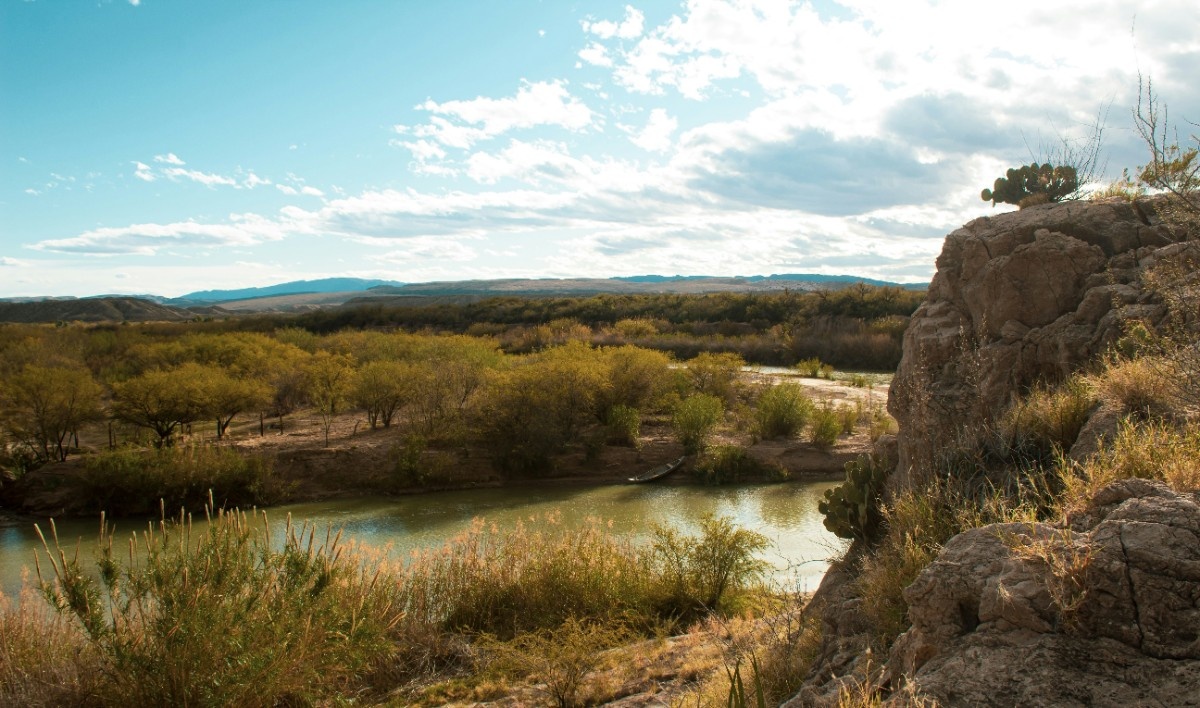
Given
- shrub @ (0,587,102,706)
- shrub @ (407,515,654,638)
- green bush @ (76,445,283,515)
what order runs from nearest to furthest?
shrub @ (0,587,102,706) → shrub @ (407,515,654,638) → green bush @ (76,445,283,515)

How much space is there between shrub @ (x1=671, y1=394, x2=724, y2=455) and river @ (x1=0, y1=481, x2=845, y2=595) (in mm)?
2355

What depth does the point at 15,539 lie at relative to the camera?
19.2m

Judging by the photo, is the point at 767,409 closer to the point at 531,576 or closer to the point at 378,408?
the point at 378,408

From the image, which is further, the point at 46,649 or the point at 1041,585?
the point at 46,649

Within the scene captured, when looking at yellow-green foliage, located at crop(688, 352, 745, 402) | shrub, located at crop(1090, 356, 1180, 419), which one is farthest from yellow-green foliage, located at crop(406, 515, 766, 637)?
yellow-green foliage, located at crop(688, 352, 745, 402)

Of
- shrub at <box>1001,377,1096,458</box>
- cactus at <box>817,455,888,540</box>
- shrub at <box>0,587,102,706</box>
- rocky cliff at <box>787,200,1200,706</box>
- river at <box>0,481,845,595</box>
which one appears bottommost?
river at <box>0,481,845,595</box>

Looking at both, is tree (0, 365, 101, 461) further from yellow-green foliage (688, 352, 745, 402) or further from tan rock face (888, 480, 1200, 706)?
tan rock face (888, 480, 1200, 706)

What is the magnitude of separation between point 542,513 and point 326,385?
1402 centimetres

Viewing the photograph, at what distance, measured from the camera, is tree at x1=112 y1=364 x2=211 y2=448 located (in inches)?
970

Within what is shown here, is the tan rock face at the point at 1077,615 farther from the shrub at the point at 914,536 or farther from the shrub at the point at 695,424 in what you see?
the shrub at the point at 695,424

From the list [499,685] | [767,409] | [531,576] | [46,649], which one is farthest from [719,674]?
[767,409]

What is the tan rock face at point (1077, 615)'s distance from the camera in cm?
319

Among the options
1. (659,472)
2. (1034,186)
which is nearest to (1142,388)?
(1034,186)

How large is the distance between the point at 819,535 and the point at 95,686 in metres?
14.3
